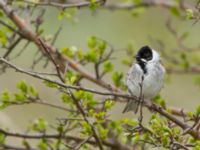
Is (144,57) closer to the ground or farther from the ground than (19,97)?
farther from the ground

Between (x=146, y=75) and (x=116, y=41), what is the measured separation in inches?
198

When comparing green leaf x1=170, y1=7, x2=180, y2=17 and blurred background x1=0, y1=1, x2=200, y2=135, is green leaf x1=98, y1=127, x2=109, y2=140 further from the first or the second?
blurred background x1=0, y1=1, x2=200, y2=135

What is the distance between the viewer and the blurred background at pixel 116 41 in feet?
24.7

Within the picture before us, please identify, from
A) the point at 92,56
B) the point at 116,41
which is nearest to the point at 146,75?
the point at 92,56

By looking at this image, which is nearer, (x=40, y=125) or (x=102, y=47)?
(x=40, y=125)

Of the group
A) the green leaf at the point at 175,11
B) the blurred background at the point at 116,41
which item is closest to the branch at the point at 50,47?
the green leaf at the point at 175,11

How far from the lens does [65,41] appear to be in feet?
29.7

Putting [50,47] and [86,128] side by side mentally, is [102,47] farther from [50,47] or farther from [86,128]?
[86,128]

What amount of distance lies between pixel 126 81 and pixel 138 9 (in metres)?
1.04

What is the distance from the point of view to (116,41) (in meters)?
9.30

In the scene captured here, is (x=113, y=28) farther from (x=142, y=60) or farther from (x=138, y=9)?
(x=142, y=60)

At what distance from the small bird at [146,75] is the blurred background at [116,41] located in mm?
2449

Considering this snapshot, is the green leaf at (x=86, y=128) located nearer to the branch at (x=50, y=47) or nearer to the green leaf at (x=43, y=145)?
the green leaf at (x=43, y=145)

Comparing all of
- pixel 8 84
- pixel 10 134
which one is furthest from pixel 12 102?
pixel 8 84
